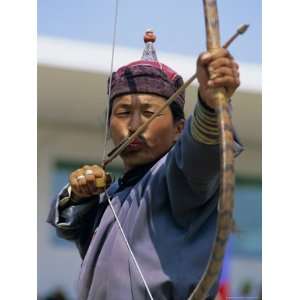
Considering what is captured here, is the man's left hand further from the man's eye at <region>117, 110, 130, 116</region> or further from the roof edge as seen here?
the roof edge

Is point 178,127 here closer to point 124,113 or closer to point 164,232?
point 124,113

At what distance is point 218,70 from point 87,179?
0.50m

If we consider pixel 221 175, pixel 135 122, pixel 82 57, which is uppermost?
pixel 82 57

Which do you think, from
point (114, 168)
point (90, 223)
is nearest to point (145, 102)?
point (90, 223)

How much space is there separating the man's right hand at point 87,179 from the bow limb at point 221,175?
0.41 meters

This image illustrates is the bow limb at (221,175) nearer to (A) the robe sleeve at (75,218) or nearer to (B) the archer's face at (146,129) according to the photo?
(B) the archer's face at (146,129)

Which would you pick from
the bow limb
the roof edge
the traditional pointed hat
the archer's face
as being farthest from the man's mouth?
the roof edge

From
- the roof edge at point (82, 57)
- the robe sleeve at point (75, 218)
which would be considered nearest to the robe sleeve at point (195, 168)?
the robe sleeve at point (75, 218)

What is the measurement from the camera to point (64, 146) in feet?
25.7

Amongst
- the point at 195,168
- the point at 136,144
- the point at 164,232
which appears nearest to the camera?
the point at 195,168

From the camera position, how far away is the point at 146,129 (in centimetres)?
206

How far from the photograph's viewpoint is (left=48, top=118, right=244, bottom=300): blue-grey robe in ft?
6.17

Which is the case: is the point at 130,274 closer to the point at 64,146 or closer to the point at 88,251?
the point at 88,251

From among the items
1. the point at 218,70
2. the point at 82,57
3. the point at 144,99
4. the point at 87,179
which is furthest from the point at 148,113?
the point at 82,57
